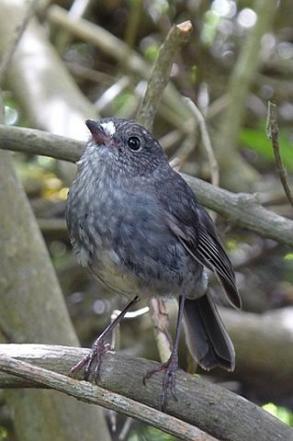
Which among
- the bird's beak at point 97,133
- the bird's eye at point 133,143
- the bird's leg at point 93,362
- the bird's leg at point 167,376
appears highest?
the bird's beak at point 97,133

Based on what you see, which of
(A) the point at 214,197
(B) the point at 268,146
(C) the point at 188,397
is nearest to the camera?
(C) the point at 188,397

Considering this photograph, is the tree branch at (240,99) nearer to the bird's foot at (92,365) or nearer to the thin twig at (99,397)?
the bird's foot at (92,365)

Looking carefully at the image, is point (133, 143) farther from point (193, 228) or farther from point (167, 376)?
point (167, 376)

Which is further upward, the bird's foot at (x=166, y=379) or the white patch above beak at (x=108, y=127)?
the white patch above beak at (x=108, y=127)

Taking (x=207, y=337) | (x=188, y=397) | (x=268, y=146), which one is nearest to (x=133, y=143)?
(x=207, y=337)

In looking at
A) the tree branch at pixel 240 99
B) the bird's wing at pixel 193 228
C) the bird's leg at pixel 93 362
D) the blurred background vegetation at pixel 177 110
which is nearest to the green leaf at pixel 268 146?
the blurred background vegetation at pixel 177 110
